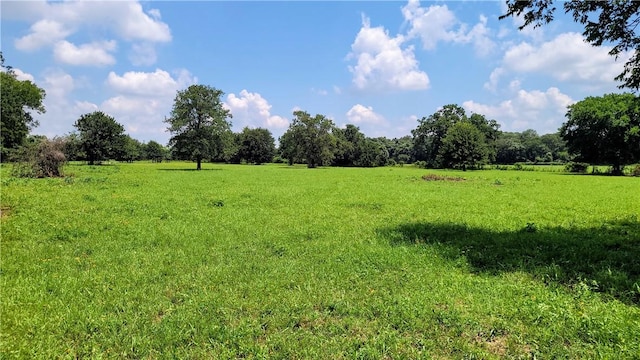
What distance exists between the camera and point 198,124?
5803 cm

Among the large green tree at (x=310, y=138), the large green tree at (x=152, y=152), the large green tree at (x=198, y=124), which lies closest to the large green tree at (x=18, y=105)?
the large green tree at (x=198, y=124)

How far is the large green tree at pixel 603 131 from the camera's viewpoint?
5431 centimetres

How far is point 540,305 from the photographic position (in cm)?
605

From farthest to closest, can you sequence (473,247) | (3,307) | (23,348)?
(473,247) < (3,307) < (23,348)

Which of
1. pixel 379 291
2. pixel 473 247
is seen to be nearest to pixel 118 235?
pixel 379 291

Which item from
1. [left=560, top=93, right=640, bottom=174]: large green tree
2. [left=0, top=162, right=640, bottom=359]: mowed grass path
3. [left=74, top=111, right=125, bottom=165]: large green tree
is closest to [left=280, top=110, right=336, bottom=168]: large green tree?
[left=74, top=111, right=125, bottom=165]: large green tree

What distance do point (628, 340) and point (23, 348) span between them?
8.19 m

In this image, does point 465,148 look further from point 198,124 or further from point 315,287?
point 315,287

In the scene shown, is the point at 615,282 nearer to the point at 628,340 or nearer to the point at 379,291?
the point at 628,340

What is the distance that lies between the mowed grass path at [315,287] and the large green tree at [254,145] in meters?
107

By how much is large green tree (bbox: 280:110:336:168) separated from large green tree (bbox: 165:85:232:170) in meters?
26.0

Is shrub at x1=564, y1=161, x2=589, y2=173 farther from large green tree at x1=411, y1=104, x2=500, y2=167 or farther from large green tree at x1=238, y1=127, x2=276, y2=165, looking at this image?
large green tree at x1=238, y1=127, x2=276, y2=165

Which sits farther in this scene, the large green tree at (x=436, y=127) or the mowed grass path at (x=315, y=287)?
the large green tree at (x=436, y=127)

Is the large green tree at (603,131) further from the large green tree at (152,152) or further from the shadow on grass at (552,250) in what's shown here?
the large green tree at (152,152)
